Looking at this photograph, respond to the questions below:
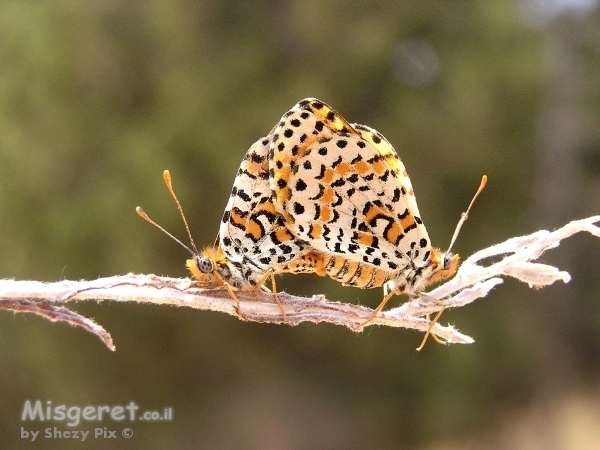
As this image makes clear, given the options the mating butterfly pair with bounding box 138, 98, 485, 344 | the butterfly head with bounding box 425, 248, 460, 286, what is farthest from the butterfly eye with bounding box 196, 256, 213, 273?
the butterfly head with bounding box 425, 248, 460, 286

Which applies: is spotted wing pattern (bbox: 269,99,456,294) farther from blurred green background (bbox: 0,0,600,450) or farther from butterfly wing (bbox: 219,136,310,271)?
blurred green background (bbox: 0,0,600,450)

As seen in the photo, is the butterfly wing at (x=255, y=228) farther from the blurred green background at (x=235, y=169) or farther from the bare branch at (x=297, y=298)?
the blurred green background at (x=235, y=169)

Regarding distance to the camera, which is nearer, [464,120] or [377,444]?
[464,120]

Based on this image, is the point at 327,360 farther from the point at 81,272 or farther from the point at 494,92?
the point at 494,92

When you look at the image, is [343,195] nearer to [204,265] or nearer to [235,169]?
[204,265]

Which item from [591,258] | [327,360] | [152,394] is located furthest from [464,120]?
[152,394]

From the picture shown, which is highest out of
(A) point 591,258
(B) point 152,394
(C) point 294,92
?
(C) point 294,92

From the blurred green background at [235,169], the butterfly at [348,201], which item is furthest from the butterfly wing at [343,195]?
the blurred green background at [235,169]
